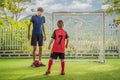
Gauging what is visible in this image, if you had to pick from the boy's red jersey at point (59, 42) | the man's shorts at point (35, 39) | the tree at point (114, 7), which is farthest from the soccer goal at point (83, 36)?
the boy's red jersey at point (59, 42)

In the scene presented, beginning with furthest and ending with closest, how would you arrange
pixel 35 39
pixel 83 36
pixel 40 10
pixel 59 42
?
pixel 83 36
pixel 35 39
pixel 40 10
pixel 59 42

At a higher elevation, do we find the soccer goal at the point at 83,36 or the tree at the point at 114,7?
the tree at the point at 114,7

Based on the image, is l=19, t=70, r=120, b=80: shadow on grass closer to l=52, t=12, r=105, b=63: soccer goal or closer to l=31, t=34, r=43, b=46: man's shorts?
l=31, t=34, r=43, b=46: man's shorts

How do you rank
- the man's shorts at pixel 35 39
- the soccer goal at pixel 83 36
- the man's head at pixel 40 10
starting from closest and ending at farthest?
the man's head at pixel 40 10, the man's shorts at pixel 35 39, the soccer goal at pixel 83 36

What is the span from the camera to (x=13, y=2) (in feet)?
69.5

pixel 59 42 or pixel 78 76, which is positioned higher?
pixel 59 42

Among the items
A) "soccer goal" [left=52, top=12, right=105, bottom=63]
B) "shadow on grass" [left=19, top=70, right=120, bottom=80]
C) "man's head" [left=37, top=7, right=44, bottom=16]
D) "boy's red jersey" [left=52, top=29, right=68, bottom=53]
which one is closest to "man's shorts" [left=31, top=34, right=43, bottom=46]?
"man's head" [left=37, top=7, right=44, bottom=16]

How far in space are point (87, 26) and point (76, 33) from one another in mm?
525

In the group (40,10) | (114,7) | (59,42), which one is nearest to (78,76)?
(59,42)

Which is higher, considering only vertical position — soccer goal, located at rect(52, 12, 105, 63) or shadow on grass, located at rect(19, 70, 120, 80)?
soccer goal, located at rect(52, 12, 105, 63)

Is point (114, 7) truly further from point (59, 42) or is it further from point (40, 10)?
point (59, 42)

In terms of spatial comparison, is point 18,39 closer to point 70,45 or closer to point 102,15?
point 70,45

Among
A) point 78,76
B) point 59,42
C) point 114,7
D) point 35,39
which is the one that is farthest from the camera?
point 114,7

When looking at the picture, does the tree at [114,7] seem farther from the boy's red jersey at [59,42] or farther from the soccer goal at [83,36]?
the boy's red jersey at [59,42]
